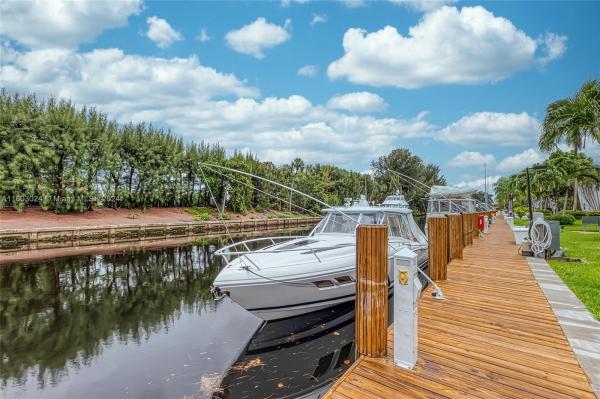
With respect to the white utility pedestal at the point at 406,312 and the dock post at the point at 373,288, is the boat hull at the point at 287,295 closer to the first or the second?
the dock post at the point at 373,288

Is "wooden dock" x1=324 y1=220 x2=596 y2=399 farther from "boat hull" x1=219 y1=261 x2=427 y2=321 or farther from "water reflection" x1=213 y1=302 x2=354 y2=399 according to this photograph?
"boat hull" x1=219 y1=261 x2=427 y2=321

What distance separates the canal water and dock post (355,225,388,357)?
4.42 feet

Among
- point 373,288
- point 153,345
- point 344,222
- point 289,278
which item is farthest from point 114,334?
point 344,222

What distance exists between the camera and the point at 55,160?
2173 cm

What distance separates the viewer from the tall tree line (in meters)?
20.3

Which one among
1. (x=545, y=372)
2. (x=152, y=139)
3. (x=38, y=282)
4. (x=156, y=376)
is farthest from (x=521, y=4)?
(x=152, y=139)

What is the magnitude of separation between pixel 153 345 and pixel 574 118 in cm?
1942

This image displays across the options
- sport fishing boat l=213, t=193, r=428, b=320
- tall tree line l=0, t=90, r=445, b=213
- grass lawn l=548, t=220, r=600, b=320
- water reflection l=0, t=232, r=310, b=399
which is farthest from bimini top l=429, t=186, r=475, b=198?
water reflection l=0, t=232, r=310, b=399

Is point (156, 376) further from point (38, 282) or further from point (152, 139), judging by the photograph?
point (152, 139)

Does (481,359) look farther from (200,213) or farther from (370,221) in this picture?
(200,213)

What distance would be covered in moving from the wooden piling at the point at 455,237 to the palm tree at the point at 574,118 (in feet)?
37.8

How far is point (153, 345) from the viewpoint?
5.66 meters

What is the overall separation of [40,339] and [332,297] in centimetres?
518

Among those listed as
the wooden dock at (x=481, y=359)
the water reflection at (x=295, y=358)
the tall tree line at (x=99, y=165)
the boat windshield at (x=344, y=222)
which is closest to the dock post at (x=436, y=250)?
the wooden dock at (x=481, y=359)
